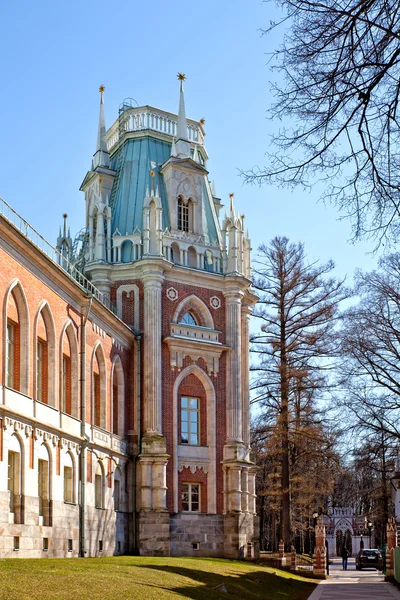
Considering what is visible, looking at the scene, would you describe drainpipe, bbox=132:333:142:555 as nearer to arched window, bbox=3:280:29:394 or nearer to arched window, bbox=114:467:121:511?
arched window, bbox=114:467:121:511

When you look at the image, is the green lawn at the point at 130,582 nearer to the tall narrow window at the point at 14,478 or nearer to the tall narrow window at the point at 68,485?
the tall narrow window at the point at 14,478

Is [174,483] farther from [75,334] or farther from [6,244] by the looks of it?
[6,244]

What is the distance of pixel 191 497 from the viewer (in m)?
38.2

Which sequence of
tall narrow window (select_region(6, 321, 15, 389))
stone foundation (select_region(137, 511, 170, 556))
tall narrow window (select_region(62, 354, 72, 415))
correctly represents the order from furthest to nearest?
stone foundation (select_region(137, 511, 170, 556)) < tall narrow window (select_region(62, 354, 72, 415)) < tall narrow window (select_region(6, 321, 15, 389))

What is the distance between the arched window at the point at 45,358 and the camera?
87.3 ft

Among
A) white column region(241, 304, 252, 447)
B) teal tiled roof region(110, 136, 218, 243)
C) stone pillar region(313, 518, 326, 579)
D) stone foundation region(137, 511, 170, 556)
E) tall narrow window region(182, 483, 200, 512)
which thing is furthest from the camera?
teal tiled roof region(110, 136, 218, 243)

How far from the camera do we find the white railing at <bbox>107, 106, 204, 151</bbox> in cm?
4359

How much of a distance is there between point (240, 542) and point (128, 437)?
21.5 ft

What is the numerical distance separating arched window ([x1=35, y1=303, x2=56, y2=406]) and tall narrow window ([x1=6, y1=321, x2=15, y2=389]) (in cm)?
172

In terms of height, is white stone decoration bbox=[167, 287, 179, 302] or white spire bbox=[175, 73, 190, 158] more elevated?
white spire bbox=[175, 73, 190, 158]

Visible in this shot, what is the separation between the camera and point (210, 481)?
38.6 meters

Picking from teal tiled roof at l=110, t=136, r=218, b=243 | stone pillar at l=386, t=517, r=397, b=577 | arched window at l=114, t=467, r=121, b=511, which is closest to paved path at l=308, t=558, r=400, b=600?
stone pillar at l=386, t=517, r=397, b=577

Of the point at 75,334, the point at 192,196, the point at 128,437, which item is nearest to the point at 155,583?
the point at 75,334

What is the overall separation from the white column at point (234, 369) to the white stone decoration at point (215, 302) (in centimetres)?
41
